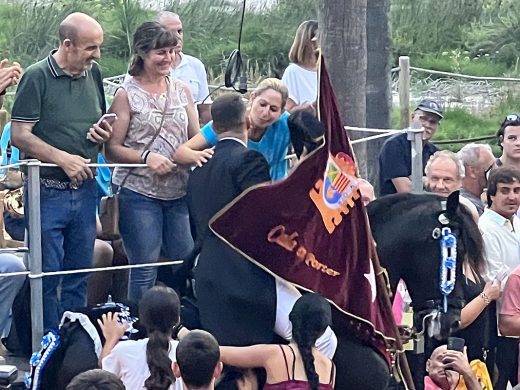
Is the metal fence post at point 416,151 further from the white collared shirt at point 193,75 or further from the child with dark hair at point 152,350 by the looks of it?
the child with dark hair at point 152,350

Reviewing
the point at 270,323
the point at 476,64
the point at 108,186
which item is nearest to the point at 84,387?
the point at 270,323

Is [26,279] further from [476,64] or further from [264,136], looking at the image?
[476,64]

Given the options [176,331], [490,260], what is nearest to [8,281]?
[176,331]

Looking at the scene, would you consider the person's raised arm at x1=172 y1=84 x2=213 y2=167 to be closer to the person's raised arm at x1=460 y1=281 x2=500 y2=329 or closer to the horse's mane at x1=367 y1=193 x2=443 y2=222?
the horse's mane at x1=367 y1=193 x2=443 y2=222

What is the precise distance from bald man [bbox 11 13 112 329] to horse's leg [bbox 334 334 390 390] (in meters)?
1.39

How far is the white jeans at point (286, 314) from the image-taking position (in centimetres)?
648

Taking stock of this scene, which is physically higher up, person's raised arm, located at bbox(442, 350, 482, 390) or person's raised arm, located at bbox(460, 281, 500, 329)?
person's raised arm, located at bbox(460, 281, 500, 329)

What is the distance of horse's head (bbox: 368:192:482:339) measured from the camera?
22.7ft

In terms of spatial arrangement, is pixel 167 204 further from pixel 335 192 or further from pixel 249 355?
pixel 249 355

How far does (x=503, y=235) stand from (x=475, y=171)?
3.19 feet

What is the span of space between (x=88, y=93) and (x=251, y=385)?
5.84 feet

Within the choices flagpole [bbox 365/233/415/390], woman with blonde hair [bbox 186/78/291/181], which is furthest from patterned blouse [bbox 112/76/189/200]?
flagpole [bbox 365/233/415/390]

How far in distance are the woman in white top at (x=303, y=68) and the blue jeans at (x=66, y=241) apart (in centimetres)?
235

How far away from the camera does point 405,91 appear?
11898mm
